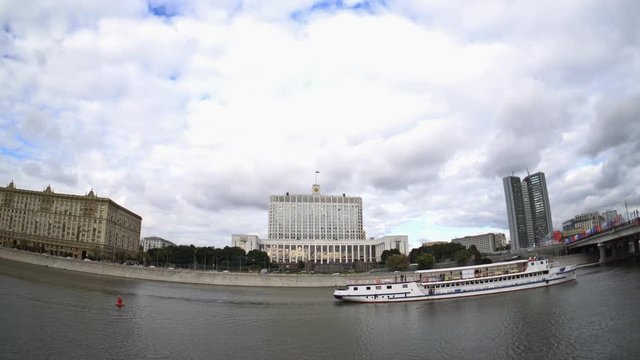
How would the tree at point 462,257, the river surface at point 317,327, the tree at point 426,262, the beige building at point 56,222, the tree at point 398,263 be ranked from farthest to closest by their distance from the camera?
the beige building at point 56,222, the tree at point 462,257, the tree at point 426,262, the tree at point 398,263, the river surface at point 317,327

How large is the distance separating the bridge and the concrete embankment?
229 feet

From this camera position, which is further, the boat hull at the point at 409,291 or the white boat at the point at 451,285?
the white boat at the point at 451,285

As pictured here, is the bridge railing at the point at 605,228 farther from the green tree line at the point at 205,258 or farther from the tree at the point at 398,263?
the green tree line at the point at 205,258

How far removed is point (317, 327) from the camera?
52.4 meters

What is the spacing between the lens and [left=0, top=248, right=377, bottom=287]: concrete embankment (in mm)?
116562

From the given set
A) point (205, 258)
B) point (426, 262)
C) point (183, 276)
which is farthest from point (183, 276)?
point (426, 262)

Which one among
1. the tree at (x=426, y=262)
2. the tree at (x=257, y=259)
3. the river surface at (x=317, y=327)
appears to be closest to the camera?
the river surface at (x=317, y=327)

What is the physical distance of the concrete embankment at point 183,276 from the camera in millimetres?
116562

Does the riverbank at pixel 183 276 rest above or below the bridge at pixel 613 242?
below

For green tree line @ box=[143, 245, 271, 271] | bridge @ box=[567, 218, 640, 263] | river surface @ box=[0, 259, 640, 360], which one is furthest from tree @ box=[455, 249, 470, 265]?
river surface @ box=[0, 259, 640, 360]

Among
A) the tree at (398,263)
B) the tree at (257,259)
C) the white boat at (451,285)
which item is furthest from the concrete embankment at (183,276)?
the tree at (257,259)

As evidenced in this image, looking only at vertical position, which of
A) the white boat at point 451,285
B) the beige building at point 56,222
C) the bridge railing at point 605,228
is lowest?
the white boat at point 451,285

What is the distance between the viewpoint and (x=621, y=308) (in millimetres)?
52094

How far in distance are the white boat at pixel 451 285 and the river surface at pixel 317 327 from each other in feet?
12.8
